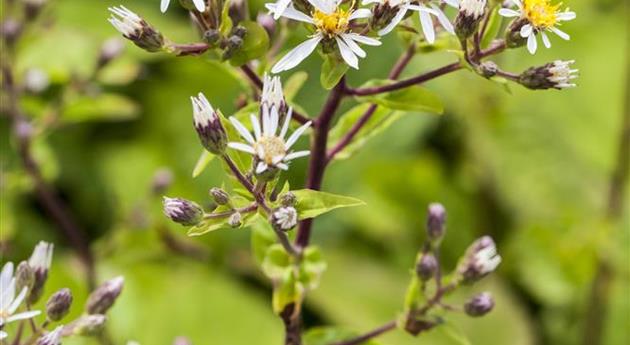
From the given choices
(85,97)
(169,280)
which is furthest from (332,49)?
(169,280)

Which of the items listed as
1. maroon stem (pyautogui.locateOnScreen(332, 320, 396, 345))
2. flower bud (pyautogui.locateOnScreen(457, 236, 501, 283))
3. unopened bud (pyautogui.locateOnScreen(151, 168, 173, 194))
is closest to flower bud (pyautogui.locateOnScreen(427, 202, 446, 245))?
flower bud (pyautogui.locateOnScreen(457, 236, 501, 283))

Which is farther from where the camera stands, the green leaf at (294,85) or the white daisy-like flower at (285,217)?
the green leaf at (294,85)

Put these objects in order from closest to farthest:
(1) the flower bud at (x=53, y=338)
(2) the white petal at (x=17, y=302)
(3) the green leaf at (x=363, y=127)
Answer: (1) the flower bud at (x=53, y=338) < (2) the white petal at (x=17, y=302) < (3) the green leaf at (x=363, y=127)

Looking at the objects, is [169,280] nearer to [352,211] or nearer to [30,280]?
[352,211]

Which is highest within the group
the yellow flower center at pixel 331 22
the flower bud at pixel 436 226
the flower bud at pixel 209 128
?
the yellow flower center at pixel 331 22

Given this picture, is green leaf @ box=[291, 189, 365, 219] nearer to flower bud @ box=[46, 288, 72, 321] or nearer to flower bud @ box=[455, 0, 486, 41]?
flower bud @ box=[455, 0, 486, 41]

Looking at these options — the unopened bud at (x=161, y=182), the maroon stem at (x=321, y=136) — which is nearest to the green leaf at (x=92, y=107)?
the unopened bud at (x=161, y=182)

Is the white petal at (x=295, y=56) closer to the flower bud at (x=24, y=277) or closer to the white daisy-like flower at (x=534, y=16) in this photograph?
the white daisy-like flower at (x=534, y=16)
